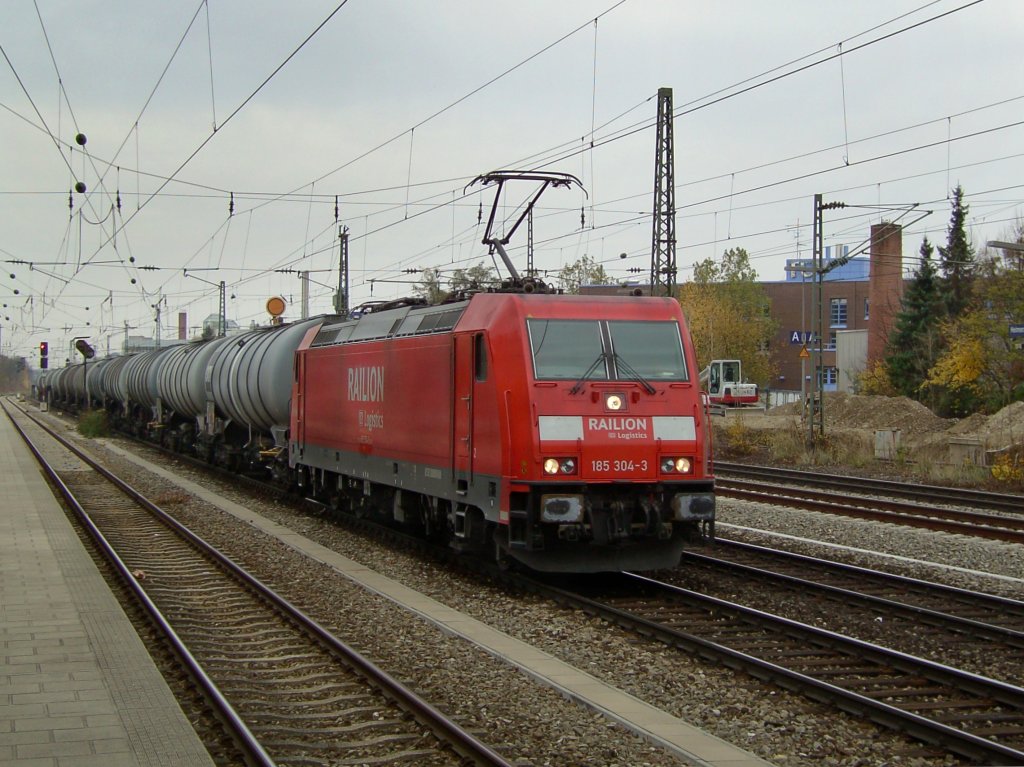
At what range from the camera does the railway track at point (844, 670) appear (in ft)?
23.0

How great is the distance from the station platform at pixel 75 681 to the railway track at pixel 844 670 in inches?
169

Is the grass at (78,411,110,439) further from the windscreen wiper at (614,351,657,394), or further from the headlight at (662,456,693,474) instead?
the headlight at (662,456,693,474)

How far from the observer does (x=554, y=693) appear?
25.9 ft

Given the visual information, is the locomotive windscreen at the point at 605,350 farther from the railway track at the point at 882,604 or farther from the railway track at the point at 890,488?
the railway track at the point at 890,488

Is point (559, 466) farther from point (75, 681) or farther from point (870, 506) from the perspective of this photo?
point (870, 506)

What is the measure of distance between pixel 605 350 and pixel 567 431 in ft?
→ 3.76

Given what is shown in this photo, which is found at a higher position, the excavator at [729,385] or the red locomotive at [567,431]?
the excavator at [729,385]

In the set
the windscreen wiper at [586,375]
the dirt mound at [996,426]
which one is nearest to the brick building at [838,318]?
the dirt mound at [996,426]

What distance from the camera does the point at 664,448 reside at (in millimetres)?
11453

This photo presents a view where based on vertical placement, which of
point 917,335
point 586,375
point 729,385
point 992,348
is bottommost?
point 586,375

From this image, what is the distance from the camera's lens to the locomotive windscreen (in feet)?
37.6

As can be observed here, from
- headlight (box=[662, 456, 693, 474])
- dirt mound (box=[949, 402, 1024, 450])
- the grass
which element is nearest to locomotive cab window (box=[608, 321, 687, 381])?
headlight (box=[662, 456, 693, 474])

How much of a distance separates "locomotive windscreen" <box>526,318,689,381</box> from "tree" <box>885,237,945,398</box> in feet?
139

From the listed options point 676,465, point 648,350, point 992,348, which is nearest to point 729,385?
point 992,348
